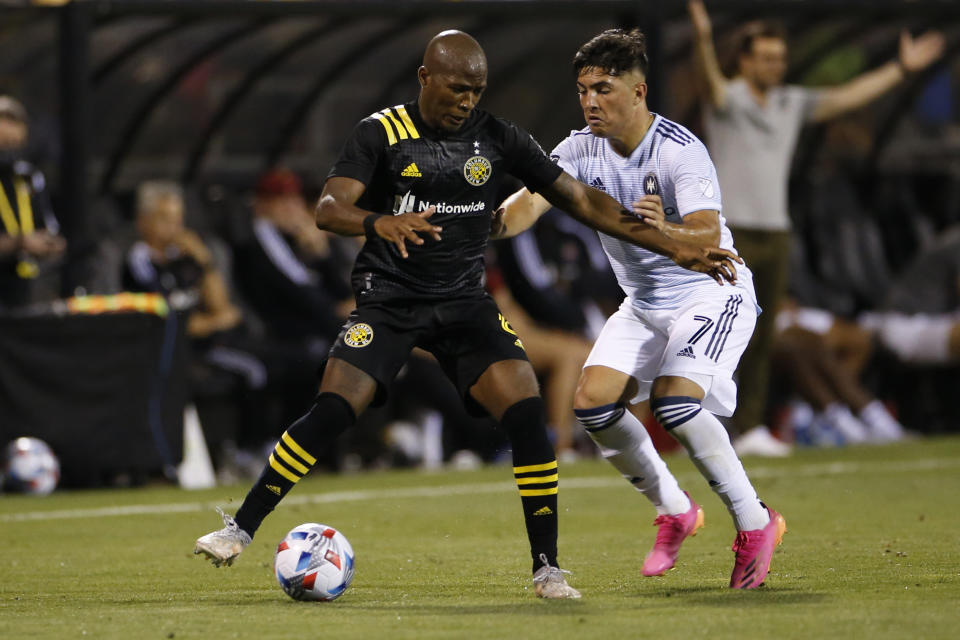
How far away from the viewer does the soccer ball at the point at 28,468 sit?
10.4 m

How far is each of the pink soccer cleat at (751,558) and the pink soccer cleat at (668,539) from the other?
423 millimetres

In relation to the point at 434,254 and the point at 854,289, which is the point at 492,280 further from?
the point at 434,254

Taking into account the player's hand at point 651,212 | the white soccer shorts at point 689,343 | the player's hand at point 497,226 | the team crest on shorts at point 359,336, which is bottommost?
the white soccer shorts at point 689,343

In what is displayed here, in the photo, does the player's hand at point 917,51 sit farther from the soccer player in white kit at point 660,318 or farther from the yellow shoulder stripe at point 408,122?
the yellow shoulder stripe at point 408,122

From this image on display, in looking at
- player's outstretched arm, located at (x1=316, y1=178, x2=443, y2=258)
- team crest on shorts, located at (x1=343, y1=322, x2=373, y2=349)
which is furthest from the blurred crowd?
player's outstretched arm, located at (x1=316, y1=178, x2=443, y2=258)

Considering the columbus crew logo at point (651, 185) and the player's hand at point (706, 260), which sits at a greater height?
the columbus crew logo at point (651, 185)

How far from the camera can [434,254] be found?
633 cm

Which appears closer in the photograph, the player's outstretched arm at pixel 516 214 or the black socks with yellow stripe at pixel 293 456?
the black socks with yellow stripe at pixel 293 456

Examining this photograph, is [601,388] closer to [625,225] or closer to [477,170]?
[625,225]

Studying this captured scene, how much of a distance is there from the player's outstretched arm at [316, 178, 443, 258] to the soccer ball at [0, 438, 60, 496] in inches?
200

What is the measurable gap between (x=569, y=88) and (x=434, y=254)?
349 inches

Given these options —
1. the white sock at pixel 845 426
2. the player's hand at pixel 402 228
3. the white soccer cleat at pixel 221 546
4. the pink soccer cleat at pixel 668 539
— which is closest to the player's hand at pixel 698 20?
the white sock at pixel 845 426

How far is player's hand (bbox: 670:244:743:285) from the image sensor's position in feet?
20.6

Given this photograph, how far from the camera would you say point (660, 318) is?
683 cm
